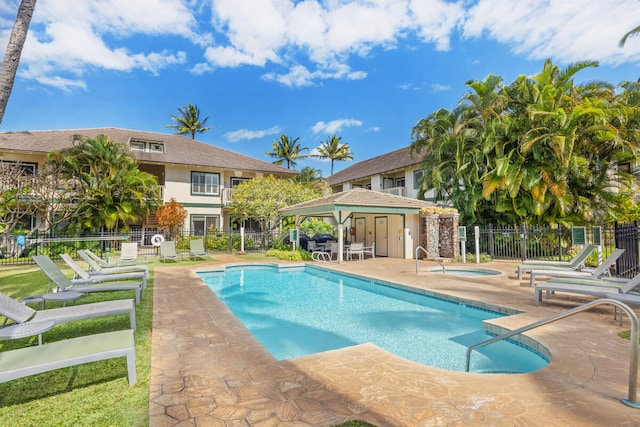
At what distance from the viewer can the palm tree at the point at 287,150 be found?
43.8 m

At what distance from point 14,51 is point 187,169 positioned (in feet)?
63.6

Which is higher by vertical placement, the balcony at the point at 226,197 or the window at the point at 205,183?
the window at the point at 205,183

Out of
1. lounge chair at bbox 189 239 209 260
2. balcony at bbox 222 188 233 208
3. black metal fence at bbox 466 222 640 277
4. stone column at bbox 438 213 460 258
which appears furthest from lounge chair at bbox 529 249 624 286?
balcony at bbox 222 188 233 208

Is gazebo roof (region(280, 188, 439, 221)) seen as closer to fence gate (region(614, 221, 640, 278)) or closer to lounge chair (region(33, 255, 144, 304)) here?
fence gate (region(614, 221, 640, 278))

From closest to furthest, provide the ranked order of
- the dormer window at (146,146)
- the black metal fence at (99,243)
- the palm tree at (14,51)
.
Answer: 1. the palm tree at (14,51)
2. the black metal fence at (99,243)
3. the dormer window at (146,146)

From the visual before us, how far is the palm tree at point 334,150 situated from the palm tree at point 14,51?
1535 inches

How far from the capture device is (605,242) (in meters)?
13.9

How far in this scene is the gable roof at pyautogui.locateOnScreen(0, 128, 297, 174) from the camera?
868 inches

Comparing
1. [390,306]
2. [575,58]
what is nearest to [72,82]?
[390,306]

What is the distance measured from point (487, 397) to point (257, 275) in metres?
11.5

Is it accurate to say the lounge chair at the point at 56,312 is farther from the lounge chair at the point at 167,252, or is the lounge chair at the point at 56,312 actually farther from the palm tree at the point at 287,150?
the palm tree at the point at 287,150

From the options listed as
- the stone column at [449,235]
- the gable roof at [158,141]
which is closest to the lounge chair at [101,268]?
the stone column at [449,235]

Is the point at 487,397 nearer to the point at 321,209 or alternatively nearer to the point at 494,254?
the point at 321,209

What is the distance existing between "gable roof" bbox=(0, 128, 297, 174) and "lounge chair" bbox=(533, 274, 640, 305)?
890 inches
